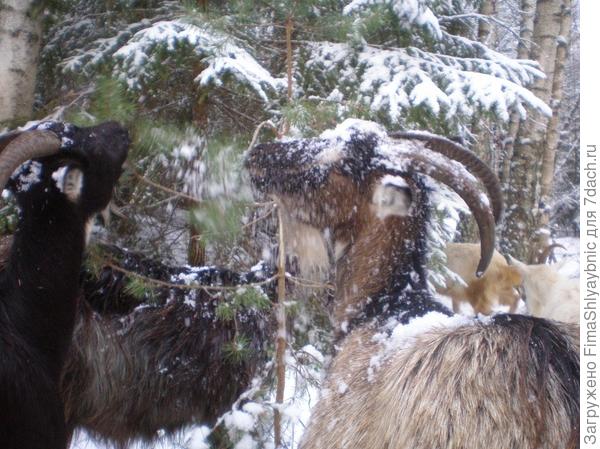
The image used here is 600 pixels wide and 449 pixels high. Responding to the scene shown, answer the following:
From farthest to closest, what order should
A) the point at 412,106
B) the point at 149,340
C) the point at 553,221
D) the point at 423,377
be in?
the point at 553,221 → the point at 412,106 → the point at 149,340 → the point at 423,377

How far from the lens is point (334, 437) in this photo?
2.70m

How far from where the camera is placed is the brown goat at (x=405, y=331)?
7.34 feet

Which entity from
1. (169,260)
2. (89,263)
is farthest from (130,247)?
(89,263)

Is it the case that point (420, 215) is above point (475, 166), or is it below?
below

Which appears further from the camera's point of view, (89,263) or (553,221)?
(553,221)

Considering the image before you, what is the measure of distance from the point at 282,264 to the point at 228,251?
92cm

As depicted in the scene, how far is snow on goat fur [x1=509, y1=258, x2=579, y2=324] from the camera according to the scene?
20.9ft

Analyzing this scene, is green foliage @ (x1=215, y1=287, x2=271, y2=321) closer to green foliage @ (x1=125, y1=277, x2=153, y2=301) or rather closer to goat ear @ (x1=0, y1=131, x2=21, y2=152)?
green foliage @ (x1=125, y1=277, x2=153, y2=301)

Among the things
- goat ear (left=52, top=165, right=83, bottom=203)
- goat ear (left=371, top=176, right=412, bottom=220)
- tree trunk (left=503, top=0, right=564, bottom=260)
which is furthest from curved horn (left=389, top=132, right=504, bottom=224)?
tree trunk (left=503, top=0, right=564, bottom=260)

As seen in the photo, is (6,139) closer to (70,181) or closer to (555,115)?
(70,181)

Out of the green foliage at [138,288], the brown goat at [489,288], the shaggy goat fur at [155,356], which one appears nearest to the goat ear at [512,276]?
the brown goat at [489,288]

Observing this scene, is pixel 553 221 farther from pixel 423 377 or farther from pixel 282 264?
pixel 423 377

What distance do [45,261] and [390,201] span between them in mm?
1707

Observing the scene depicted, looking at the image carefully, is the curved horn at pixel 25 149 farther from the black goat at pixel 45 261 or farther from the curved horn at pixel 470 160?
the curved horn at pixel 470 160
